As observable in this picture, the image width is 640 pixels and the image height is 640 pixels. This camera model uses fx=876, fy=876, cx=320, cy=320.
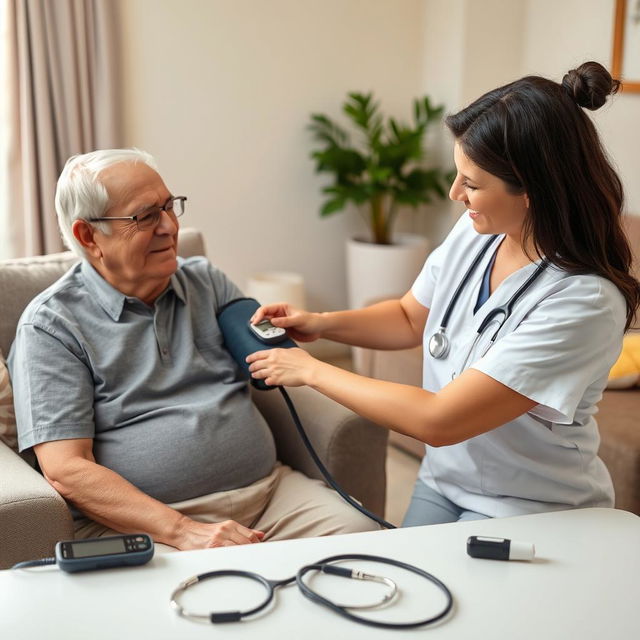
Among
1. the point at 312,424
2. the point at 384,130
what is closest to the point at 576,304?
the point at 312,424

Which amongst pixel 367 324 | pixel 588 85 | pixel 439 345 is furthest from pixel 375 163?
pixel 588 85

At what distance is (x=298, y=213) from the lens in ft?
13.1

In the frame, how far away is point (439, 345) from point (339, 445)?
359 mm

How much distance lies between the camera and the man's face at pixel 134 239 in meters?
1.69

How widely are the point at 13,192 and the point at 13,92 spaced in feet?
1.23

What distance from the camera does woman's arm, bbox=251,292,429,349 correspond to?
5.86 ft

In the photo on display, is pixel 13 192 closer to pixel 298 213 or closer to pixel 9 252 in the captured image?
pixel 9 252

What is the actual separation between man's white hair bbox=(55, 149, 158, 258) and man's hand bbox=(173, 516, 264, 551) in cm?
59

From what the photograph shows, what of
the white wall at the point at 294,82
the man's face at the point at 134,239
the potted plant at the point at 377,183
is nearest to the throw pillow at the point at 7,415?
the man's face at the point at 134,239

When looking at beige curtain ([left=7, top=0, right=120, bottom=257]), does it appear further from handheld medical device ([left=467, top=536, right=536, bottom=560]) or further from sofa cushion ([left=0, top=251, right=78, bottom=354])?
handheld medical device ([left=467, top=536, right=536, bottom=560])

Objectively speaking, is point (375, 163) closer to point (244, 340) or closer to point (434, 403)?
point (244, 340)

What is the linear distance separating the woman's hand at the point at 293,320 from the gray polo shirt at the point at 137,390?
0.46 ft

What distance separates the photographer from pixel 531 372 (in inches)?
51.8

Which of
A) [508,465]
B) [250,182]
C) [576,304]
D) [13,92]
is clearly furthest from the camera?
[250,182]
